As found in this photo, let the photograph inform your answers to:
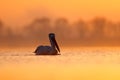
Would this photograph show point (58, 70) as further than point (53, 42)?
No

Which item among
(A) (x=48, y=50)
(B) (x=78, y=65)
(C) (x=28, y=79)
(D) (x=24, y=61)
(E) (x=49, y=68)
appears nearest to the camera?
(C) (x=28, y=79)

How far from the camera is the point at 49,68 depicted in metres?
19.4

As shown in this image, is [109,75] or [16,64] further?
[16,64]

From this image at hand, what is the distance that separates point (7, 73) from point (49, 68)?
193cm

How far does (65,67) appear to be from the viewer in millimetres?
19938

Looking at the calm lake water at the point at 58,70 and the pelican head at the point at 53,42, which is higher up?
the calm lake water at the point at 58,70

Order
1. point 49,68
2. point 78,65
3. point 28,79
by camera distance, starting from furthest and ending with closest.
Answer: point 78,65 < point 49,68 < point 28,79

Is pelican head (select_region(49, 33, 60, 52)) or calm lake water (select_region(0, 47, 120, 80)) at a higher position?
calm lake water (select_region(0, 47, 120, 80))

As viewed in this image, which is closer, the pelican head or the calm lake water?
the calm lake water

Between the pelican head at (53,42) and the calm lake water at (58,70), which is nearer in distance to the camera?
the calm lake water at (58,70)

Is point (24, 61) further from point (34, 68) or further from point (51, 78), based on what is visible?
point (51, 78)

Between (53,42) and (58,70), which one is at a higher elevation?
(58,70)

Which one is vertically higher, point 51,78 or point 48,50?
point 51,78

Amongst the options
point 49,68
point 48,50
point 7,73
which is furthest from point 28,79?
point 48,50
